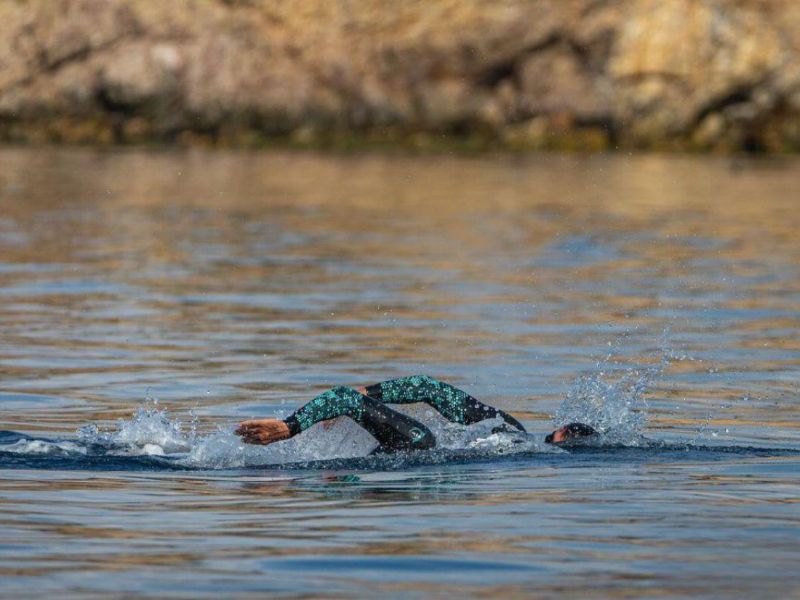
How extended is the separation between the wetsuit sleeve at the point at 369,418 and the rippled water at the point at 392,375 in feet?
0.73

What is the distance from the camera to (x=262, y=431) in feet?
38.5

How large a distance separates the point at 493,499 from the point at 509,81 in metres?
57.1

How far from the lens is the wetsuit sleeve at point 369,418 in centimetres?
1198

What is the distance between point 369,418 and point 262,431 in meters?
0.75

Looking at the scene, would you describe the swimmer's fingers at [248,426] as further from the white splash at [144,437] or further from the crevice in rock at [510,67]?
the crevice in rock at [510,67]

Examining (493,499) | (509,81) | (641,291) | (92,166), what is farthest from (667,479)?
(509,81)

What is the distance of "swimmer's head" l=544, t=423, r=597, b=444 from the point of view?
12.5m

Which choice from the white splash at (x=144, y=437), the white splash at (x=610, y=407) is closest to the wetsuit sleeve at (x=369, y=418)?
the white splash at (x=144, y=437)

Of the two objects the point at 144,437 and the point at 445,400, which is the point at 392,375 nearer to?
the point at 445,400

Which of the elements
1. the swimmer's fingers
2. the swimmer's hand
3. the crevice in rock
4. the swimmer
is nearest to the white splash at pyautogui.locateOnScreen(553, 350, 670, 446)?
the swimmer

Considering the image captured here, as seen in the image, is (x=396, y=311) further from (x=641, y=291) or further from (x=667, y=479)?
(x=667, y=479)

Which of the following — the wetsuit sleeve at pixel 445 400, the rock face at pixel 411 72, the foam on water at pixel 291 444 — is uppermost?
the rock face at pixel 411 72

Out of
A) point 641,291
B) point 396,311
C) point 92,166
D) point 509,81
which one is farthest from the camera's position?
point 509,81

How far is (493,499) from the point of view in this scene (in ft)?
35.1
